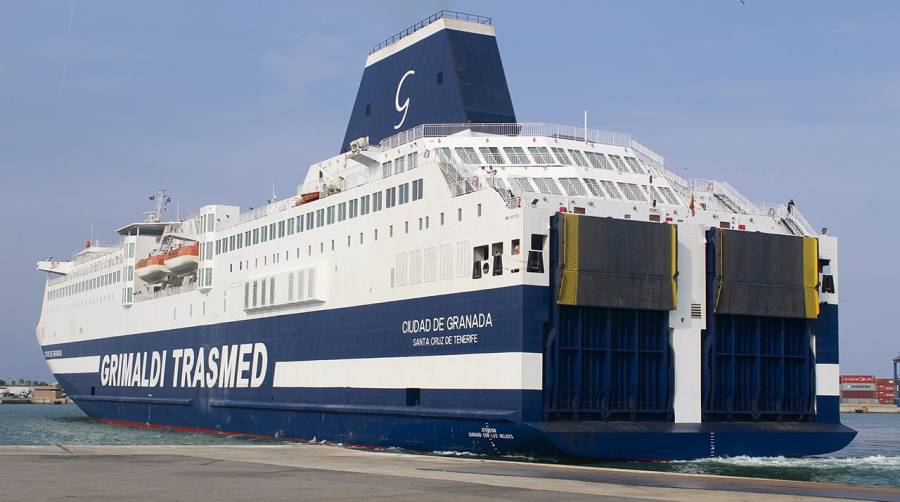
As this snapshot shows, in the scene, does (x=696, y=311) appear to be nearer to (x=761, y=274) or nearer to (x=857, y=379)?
(x=761, y=274)

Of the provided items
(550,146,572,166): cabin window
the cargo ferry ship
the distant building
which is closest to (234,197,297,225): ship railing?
the cargo ferry ship

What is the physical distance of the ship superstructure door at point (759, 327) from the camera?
987 inches

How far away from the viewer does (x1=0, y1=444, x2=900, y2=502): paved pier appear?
14.3 meters

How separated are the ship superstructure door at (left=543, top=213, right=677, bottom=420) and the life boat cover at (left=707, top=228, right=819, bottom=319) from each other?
55.3 inches

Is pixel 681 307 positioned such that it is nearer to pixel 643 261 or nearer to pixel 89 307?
pixel 643 261

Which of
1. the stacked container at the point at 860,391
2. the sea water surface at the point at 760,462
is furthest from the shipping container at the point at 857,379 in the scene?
the sea water surface at the point at 760,462

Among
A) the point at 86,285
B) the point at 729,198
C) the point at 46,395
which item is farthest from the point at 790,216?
the point at 46,395

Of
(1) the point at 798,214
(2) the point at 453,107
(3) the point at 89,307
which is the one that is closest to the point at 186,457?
(2) the point at 453,107

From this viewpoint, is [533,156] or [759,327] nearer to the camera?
[759,327]

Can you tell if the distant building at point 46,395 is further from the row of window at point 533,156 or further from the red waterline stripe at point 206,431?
the row of window at point 533,156

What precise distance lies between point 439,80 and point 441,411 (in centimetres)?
1176

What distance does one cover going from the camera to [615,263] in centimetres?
2372

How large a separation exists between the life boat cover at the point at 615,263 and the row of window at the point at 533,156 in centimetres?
447

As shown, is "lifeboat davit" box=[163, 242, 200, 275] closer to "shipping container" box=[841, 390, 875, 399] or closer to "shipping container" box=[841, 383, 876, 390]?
"shipping container" box=[841, 390, 875, 399]
